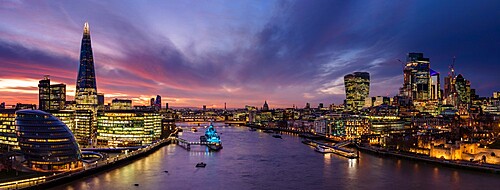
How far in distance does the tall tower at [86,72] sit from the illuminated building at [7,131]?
28.2 meters

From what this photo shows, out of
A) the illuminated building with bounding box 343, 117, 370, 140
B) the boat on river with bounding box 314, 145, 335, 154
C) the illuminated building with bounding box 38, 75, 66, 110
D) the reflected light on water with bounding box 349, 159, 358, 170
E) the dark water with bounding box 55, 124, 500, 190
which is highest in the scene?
the illuminated building with bounding box 38, 75, 66, 110

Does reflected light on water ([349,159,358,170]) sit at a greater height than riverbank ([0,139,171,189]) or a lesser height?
lesser

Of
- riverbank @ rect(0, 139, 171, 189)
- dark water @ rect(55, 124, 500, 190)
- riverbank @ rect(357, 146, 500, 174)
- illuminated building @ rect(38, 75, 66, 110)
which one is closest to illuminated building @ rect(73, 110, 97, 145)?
dark water @ rect(55, 124, 500, 190)

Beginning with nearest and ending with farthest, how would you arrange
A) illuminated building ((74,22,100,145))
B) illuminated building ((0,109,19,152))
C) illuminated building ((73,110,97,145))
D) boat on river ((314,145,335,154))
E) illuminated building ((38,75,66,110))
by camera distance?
illuminated building ((0,109,19,152)) → boat on river ((314,145,335,154)) → illuminated building ((73,110,97,145)) → illuminated building ((74,22,100,145)) → illuminated building ((38,75,66,110))

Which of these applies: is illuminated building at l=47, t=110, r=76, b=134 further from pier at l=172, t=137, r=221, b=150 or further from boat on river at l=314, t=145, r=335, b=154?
boat on river at l=314, t=145, r=335, b=154

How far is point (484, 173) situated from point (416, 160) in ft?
29.9

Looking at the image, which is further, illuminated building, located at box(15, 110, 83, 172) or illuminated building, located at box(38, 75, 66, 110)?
illuminated building, located at box(38, 75, 66, 110)

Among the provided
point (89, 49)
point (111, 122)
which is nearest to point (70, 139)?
point (111, 122)

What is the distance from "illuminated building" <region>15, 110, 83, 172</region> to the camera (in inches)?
1344

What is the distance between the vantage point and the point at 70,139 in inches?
1405

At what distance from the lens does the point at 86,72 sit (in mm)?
83938

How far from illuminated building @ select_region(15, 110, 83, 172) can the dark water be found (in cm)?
290

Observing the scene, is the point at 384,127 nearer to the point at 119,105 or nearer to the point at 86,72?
the point at 86,72

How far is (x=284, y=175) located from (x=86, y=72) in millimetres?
60537
